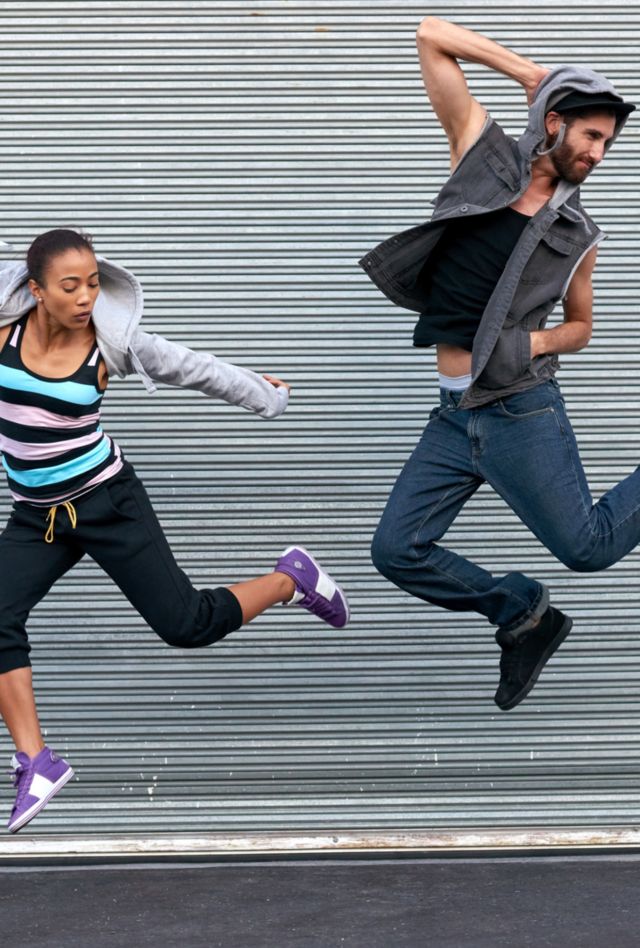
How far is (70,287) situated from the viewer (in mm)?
4578

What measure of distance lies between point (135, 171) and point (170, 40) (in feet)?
1.76

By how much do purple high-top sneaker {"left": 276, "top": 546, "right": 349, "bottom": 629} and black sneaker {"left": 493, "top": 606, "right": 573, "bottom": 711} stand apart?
0.73 meters

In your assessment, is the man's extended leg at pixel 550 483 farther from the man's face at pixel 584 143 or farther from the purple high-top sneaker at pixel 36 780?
the purple high-top sneaker at pixel 36 780

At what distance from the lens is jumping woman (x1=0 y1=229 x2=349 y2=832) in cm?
470

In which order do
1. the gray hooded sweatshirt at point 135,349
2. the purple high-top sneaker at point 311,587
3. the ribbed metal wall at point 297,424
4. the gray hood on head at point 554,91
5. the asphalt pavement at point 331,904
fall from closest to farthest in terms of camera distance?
the gray hood on head at point 554,91
the gray hooded sweatshirt at point 135,349
the asphalt pavement at point 331,904
the purple high-top sneaker at point 311,587
the ribbed metal wall at point 297,424

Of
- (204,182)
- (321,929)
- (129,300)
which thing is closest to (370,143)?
(204,182)

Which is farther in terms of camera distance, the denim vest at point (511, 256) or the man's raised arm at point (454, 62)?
the denim vest at point (511, 256)

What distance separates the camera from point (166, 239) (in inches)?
238

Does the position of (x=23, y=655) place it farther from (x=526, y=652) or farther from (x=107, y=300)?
(x=526, y=652)

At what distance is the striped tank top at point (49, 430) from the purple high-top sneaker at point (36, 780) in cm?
Answer: 83

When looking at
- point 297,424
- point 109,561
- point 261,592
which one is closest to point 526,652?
point 261,592

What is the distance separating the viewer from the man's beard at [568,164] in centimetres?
462

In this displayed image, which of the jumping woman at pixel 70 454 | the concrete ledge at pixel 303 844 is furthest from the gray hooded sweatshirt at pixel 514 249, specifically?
the concrete ledge at pixel 303 844

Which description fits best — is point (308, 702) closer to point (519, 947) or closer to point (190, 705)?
point (190, 705)
